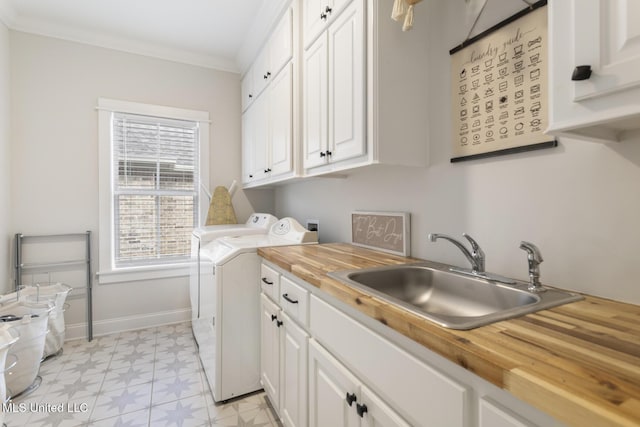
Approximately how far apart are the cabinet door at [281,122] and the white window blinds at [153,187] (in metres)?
1.21

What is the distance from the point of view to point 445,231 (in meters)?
1.32

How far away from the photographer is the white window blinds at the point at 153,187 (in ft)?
9.20

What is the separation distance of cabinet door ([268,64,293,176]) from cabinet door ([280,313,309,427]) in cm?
105

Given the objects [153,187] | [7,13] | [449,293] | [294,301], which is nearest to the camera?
[449,293]

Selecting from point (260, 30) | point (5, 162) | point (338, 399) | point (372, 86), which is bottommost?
point (338, 399)

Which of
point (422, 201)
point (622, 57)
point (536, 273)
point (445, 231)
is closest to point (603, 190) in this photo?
point (536, 273)

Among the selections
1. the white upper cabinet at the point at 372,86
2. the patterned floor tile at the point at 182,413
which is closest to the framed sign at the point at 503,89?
the white upper cabinet at the point at 372,86

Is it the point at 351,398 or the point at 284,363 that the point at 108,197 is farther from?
the point at 351,398

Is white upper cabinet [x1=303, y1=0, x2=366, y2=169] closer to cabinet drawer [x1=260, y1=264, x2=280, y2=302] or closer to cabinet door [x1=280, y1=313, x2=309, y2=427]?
cabinet drawer [x1=260, y1=264, x2=280, y2=302]

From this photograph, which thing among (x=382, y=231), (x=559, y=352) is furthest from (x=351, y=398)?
(x=382, y=231)

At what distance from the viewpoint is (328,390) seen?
1.07 metres

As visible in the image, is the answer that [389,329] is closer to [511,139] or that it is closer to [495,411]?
[495,411]

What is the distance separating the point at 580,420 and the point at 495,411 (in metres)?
0.16

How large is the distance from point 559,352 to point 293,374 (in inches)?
43.0
